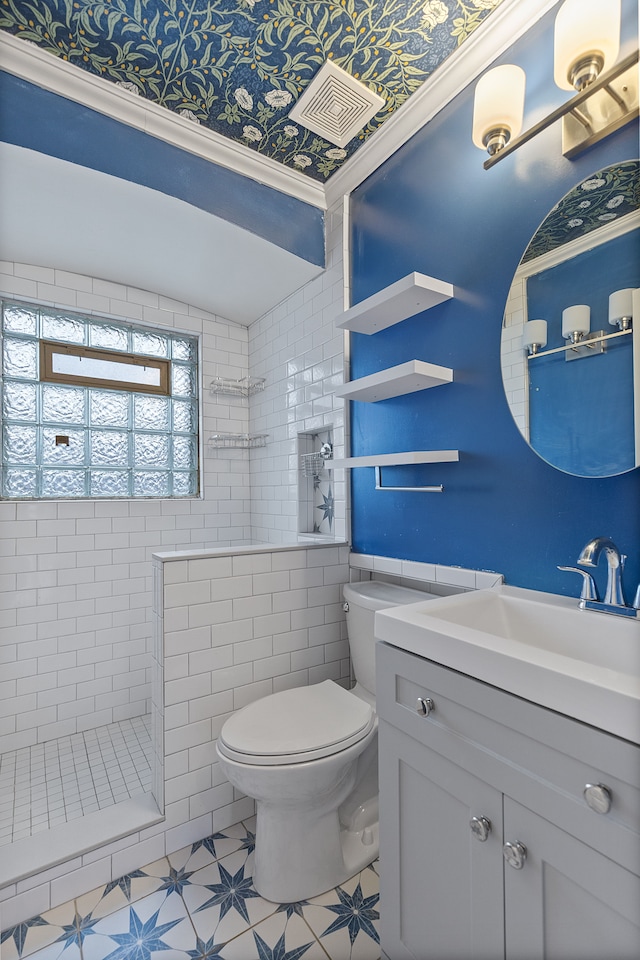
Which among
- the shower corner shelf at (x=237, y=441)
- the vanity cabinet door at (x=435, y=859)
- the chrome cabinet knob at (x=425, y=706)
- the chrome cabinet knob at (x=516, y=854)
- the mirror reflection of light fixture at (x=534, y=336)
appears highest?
the mirror reflection of light fixture at (x=534, y=336)

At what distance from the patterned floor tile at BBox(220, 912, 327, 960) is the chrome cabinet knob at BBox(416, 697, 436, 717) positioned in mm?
845

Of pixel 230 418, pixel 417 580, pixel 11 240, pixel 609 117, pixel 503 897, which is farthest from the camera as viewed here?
pixel 230 418

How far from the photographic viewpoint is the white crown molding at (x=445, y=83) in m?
1.40

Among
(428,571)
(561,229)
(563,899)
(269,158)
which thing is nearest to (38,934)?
(563,899)

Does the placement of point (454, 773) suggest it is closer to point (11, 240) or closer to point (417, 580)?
point (417, 580)

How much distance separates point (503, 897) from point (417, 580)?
42.4 inches

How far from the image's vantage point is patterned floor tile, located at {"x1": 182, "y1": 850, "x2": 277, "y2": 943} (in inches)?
52.1

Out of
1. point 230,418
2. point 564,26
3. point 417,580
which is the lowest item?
point 417,580

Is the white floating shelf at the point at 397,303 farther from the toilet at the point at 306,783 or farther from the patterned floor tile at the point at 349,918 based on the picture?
the patterned floor tile at the point at 349,918

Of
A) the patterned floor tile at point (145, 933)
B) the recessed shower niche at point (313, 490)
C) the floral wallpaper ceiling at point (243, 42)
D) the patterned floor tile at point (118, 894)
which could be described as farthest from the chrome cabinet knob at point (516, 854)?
the floral wallpaper ceiling at point (243, 42)

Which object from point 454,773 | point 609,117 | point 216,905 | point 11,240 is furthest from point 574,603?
point 11,240

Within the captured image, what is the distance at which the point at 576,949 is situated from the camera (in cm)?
70

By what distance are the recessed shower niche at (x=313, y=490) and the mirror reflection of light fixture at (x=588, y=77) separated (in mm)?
1556

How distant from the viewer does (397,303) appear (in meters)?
1.67
